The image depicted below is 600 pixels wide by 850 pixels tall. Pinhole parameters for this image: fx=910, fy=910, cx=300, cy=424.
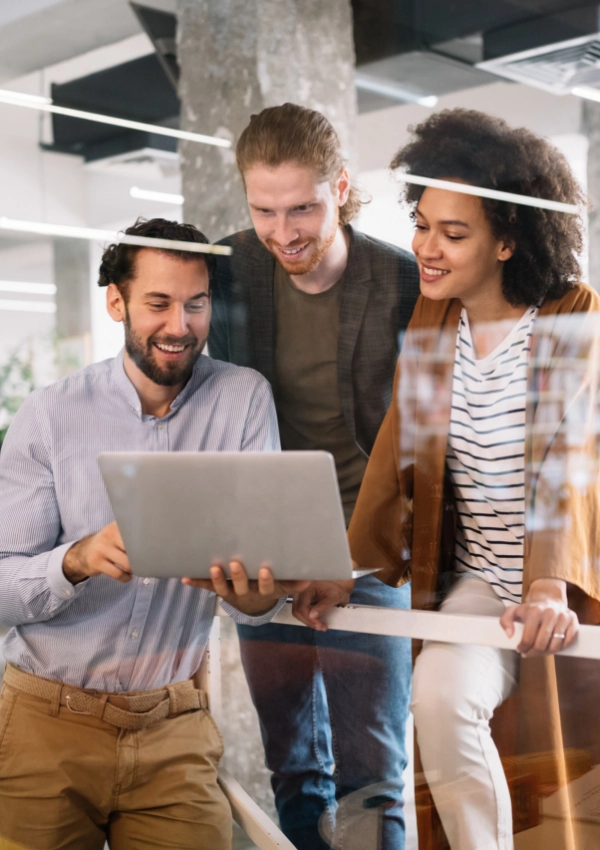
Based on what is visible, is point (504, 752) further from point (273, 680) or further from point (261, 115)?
point (261, 115)

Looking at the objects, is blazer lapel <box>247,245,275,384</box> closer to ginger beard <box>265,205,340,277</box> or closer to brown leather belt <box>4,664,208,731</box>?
ginger beard <box>265,205,340,277</box>

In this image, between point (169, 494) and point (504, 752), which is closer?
point (169, 494)

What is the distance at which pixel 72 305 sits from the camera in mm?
1888

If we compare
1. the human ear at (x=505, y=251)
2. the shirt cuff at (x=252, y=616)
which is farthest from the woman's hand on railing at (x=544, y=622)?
the human ear at (x=505, y=251)

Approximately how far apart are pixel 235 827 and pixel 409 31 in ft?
5.08

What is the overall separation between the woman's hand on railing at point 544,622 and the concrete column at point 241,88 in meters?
0.60

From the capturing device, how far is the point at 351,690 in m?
1.68

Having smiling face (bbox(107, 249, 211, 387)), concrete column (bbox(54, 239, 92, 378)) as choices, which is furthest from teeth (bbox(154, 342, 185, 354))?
concrete column (bbox(54, 239, 92, 378))

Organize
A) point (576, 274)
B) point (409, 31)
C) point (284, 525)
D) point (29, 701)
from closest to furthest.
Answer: point (284, 525)
point (576, 274)
point (29, 701)
point (409, 31)

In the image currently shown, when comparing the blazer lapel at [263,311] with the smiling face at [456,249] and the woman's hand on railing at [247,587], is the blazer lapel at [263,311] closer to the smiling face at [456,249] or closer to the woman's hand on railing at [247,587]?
the smiling face at [456,249]

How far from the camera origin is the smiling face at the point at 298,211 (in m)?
1.65

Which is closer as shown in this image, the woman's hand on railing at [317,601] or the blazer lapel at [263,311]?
the woman's hand on railing at [317,601]

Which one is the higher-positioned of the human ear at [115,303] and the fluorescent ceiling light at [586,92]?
the fluorescent ceiling light at [586,92]

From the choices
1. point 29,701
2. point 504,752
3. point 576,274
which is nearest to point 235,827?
point 29,701
